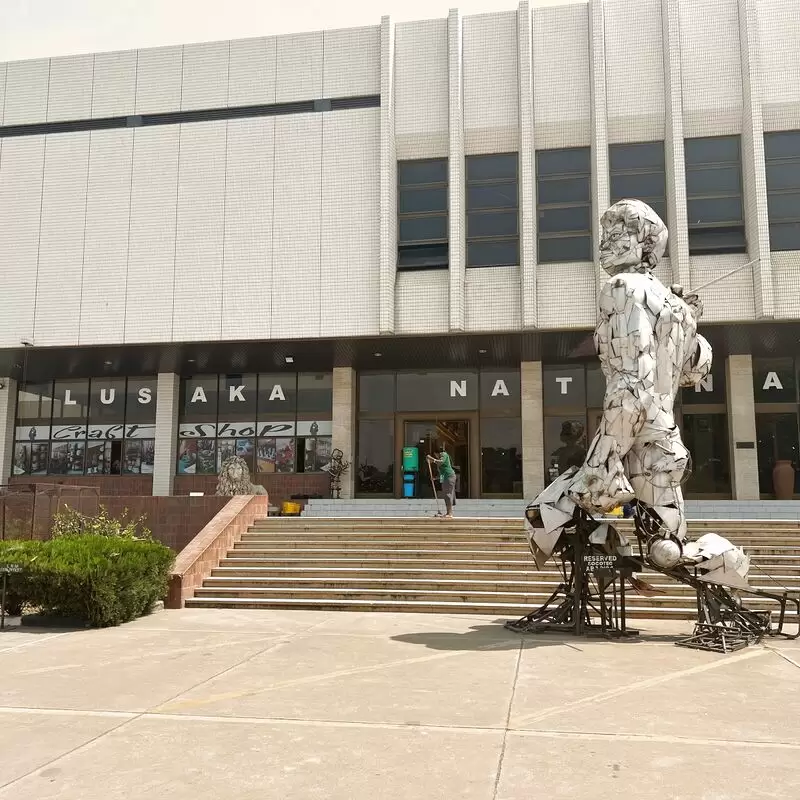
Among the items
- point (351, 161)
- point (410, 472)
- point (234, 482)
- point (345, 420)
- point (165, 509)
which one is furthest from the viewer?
point (410, 472)

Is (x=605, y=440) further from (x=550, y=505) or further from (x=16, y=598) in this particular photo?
(x=16, y=598)

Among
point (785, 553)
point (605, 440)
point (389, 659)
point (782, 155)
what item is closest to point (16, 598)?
point (389, 659)

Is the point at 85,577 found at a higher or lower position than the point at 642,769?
higher

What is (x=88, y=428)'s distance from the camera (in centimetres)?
2498

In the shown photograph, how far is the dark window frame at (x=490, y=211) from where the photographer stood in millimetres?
20297

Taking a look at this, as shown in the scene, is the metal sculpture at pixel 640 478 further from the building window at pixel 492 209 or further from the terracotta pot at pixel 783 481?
the terracotta pot at pixel 783 481

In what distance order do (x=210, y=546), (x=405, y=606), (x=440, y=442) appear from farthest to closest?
(x=440, y=442) < (x=210, y=546) < (x=405, y=606)

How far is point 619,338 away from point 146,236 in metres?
16.2

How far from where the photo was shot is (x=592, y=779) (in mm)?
3895

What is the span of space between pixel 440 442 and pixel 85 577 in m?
14.7

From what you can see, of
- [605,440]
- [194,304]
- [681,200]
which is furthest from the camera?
[194,304]

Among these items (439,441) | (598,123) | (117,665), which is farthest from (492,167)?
(117,665)

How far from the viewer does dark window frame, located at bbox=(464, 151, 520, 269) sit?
20297 mm

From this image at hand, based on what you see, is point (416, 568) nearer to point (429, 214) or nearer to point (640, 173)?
point (429, 214)
